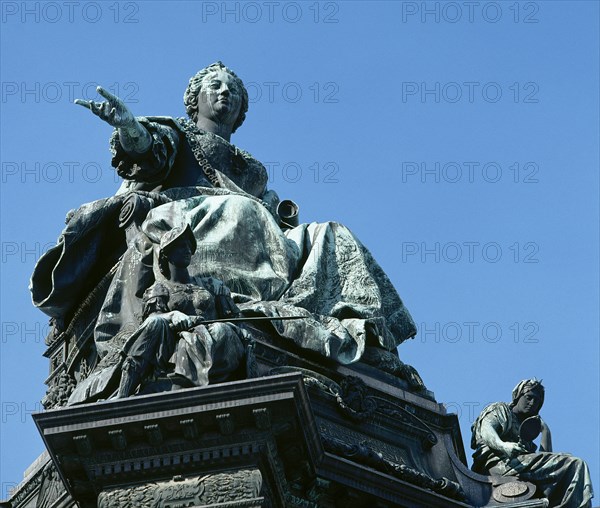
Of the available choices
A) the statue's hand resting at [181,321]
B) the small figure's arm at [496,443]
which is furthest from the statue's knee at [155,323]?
the small figure's arm at [496,443]

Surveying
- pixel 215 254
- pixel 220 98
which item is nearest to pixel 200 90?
pixel 220 98

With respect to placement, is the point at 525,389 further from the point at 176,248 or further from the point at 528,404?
the point at 176,248

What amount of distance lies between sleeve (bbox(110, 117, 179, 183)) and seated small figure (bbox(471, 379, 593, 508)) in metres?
6.43

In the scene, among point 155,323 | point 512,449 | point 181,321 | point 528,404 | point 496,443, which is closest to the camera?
point 155,323

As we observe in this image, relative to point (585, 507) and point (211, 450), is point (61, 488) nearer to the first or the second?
point (211, 450)

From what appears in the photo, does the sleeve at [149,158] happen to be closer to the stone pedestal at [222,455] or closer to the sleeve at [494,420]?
the stone pedestal at [222,455]

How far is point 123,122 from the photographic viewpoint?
32250mm

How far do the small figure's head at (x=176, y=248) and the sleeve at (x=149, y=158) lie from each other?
4148mm

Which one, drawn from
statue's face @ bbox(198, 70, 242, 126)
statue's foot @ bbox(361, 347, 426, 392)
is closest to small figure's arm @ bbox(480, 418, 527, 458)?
statue's foot @ bbox(361, 347, 426, 392)

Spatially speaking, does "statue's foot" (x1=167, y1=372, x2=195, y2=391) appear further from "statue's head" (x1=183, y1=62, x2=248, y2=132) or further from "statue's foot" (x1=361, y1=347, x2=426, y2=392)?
"statue's head" (x1=183, y1=62, x2=248, y2=132)

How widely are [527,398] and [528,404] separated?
95 millimetres

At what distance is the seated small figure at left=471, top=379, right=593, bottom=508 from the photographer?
29609 millimetres

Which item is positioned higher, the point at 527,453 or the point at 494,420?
the point at 494,420

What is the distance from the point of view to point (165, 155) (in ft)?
109
